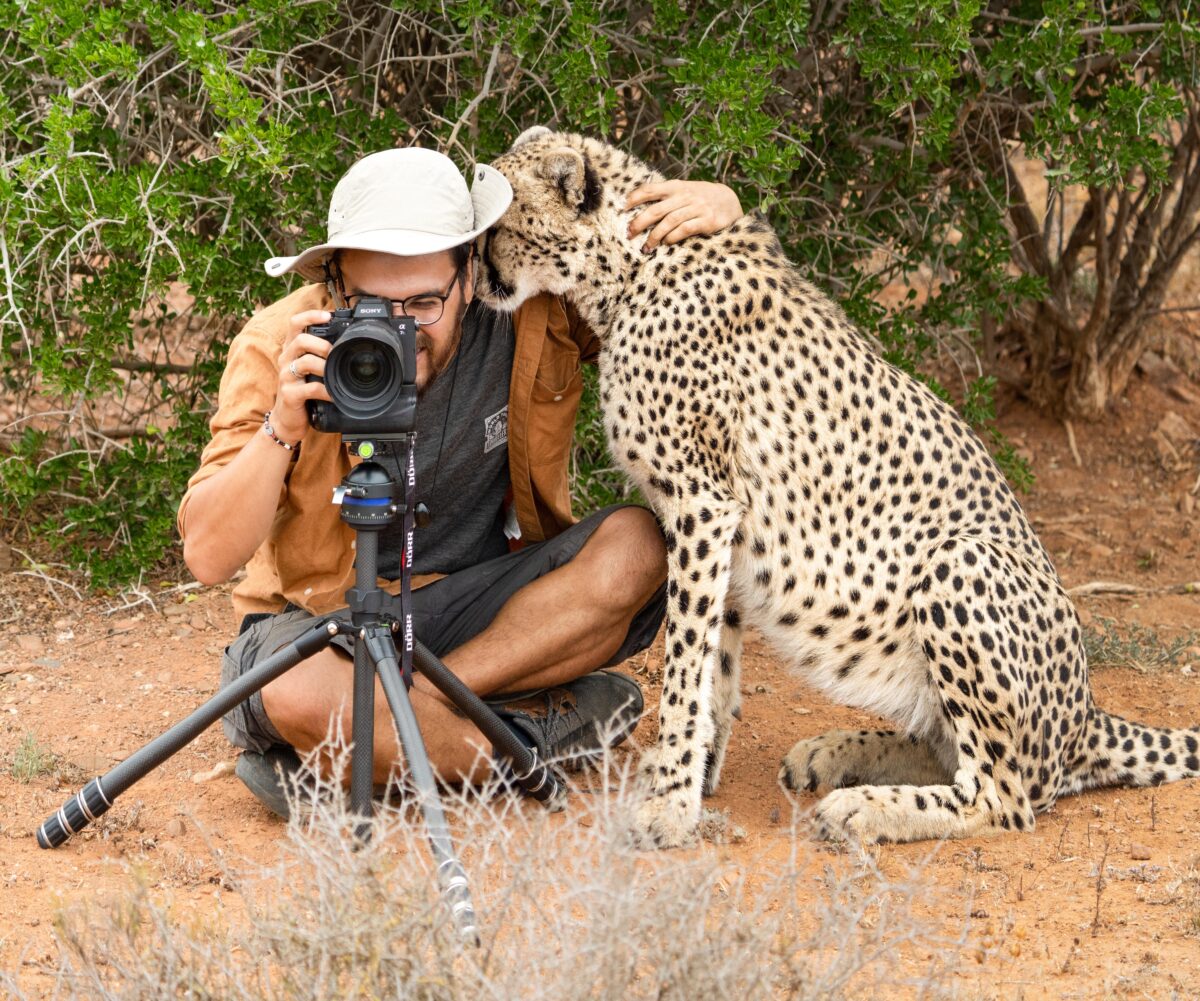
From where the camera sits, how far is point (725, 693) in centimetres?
388

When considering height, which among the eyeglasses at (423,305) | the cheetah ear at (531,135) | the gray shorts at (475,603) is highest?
the cheetah ear at (531,135)

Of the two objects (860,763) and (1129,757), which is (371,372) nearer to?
(860,763)

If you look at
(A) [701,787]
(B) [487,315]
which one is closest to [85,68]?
(B) [487,315]

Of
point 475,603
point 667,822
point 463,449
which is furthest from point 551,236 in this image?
point 667,822

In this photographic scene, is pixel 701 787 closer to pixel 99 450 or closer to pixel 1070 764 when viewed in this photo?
pixel 1070 764

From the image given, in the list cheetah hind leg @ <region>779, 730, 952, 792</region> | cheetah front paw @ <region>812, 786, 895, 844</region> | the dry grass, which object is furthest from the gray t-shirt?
the dry grass

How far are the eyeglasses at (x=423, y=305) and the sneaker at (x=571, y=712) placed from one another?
1.02 metres

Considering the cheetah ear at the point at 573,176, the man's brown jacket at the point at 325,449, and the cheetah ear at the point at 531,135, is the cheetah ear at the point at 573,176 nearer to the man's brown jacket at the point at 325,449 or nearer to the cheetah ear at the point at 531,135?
the cheetah ear at the point at 531,135

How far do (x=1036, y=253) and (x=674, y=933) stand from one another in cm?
484

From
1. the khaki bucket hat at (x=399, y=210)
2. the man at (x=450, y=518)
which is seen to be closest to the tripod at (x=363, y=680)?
the man at (x=450, y=518)

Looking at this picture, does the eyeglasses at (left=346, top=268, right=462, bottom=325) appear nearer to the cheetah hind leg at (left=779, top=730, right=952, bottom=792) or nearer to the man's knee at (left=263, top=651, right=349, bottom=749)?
the man's knee at (left=263, top=651, right=349, bottom=749)

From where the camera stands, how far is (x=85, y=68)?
391 cm

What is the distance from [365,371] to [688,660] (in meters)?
1.13

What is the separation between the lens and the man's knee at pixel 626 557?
3693mm
